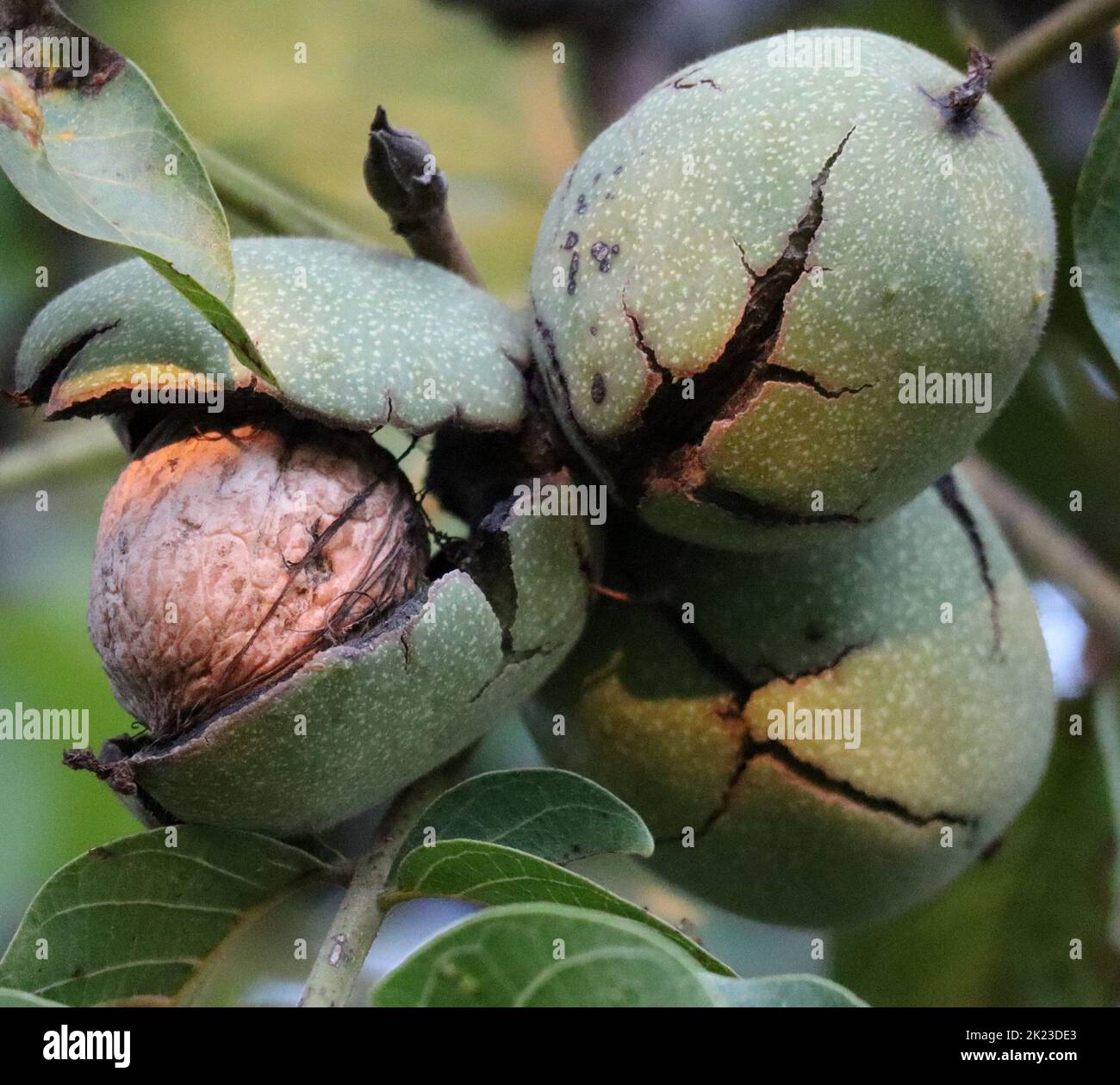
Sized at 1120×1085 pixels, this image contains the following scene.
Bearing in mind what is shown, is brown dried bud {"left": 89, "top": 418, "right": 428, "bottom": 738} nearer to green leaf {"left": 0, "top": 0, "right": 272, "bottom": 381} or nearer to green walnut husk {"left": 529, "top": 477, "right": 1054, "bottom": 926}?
green leaf {"left": 0, "top": 0, "right": 272, "bottom": 381}

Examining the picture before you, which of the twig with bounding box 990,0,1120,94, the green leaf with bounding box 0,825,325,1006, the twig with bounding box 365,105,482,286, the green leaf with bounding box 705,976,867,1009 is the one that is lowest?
the green leaf with bounding box 0,825,325,1006

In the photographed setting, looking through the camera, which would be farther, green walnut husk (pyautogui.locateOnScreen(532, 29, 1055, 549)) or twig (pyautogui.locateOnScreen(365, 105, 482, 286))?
twig (pyautogui.locateOnScreen(365, 105, 482, 286))

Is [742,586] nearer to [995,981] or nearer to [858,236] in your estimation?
[858,236]

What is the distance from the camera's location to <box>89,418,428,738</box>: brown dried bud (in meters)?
1.09

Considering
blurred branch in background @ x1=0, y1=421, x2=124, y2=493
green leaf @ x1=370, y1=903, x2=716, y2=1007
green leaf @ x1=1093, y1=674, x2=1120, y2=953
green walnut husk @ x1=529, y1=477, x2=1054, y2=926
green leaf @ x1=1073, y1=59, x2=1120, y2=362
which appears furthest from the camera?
green leaf @ x1=1093, y1=674, x2=1120, y2=953

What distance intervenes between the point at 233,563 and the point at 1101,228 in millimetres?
902

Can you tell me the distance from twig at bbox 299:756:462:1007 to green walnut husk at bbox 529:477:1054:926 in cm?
24

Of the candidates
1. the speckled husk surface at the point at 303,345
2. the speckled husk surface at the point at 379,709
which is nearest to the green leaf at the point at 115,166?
the speckled husk surface at the point at 303,345

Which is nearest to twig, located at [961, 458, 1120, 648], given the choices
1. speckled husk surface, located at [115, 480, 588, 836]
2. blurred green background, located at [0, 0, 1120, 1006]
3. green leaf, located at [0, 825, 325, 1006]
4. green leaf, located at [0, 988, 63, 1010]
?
blurred green background, located at [0, 0, 1120, 1006]

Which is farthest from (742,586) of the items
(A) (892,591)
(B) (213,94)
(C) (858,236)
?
A: (B) (213,94)

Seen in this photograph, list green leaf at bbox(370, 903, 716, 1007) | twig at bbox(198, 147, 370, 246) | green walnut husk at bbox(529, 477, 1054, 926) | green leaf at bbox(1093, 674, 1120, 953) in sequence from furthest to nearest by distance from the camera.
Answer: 1. green leaf at bbox(1093, 674, 1120, 953)
2. twig at bbox(198, 147, 370, 246)
3. green walnut husk at bbox(529, 477, 1054, 926)
4. green leaf at bbox(370, 903, 716, 1007)

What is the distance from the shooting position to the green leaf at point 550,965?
92 cm

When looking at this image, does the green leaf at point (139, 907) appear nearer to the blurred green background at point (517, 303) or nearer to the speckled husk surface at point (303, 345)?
the speckled husk surface at point (303, 345)

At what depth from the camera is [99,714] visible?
7.51 feet
